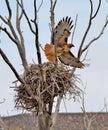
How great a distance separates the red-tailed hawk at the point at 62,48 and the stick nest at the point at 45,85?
0.18 m

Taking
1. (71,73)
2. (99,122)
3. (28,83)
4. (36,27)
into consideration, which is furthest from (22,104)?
(99,122)

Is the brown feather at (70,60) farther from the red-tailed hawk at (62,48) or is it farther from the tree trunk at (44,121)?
the tree trunk at (44,121)

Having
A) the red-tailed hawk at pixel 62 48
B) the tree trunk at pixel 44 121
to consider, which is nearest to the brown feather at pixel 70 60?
the red-tailed hawk at pixel 62 48

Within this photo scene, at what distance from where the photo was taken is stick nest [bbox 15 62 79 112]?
554 cm

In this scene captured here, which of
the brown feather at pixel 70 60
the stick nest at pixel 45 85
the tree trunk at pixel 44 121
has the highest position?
the brown feather at pixel 70 60

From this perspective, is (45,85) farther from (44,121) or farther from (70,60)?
(70,60)

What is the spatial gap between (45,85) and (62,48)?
2.10 feet

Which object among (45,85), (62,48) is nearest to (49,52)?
(62,48)

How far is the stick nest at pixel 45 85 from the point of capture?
554 cm

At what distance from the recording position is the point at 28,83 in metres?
5.62

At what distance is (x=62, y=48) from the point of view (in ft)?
19.7

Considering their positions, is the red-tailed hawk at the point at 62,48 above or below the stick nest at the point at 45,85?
above

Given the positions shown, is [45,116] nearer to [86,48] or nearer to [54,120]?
[54,120]

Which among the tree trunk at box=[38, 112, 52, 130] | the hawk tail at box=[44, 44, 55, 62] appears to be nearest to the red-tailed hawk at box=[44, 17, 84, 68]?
the hawk tail at box=[44, 44, 55, 62]
